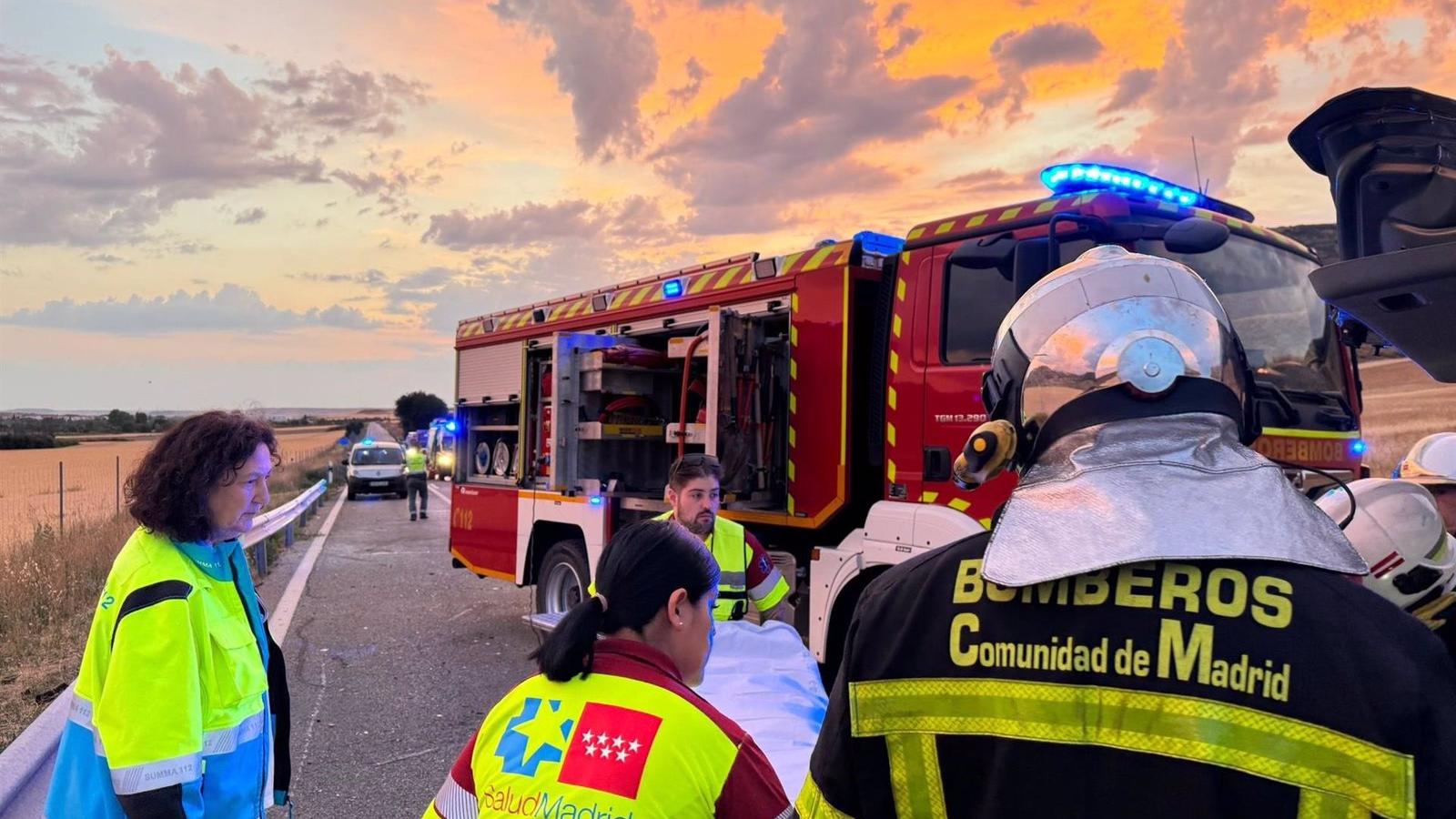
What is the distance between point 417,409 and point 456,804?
9264 cm

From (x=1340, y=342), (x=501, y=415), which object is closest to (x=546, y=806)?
(x=1340, y=342)

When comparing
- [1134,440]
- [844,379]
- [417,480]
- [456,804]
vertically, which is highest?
[844,379]

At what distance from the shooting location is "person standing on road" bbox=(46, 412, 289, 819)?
207 cm

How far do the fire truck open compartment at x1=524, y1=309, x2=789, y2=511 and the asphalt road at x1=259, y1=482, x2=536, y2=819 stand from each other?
5.14 ft

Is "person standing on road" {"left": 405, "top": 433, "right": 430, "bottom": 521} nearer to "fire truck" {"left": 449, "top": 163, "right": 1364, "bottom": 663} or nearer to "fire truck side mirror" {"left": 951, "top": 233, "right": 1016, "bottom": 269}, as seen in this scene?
"fire truck" {"left": 449, "top": 163, "right": 1364, "bottom": 663}

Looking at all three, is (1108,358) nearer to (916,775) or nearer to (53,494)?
(916,775)

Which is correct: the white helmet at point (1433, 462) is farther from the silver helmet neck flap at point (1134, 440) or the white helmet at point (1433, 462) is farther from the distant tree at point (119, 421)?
the distant tree at point (119, 421)

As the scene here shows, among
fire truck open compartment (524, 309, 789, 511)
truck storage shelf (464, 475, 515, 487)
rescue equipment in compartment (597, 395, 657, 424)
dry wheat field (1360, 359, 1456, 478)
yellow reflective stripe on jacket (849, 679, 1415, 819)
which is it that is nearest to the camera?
yellow reflective stripe on jacket (849, 679, 1415, 819)

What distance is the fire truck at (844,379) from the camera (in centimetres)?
423

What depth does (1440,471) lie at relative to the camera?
285 centimetres

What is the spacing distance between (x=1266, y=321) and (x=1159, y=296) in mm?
3515

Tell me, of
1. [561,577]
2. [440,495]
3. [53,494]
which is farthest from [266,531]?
[440,495]

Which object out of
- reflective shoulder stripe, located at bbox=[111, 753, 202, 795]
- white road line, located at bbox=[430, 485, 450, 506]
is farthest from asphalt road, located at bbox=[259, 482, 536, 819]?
white road line, located at bbox=[430, 485, 450, 506]

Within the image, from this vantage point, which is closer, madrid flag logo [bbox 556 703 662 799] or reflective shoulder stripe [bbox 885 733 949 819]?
reflective shoulder stripe [bbox 885 733 949 819]
